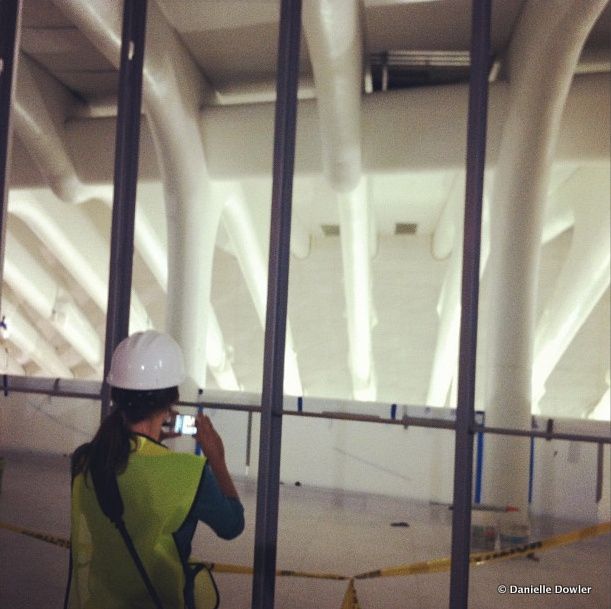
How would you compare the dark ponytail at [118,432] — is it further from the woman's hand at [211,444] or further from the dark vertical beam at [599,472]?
the dark vertical beam at [599,472]

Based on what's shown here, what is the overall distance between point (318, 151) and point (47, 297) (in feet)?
35.0

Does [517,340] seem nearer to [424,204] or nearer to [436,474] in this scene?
[436,474]

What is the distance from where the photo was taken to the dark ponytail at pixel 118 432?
186 cm

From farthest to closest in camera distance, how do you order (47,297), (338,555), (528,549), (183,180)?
(47,297)
(183,180)
(338,555)
(528,549)

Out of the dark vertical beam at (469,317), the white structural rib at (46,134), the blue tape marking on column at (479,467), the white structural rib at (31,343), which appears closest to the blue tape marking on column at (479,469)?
the blue tape marking on column at (479,467)

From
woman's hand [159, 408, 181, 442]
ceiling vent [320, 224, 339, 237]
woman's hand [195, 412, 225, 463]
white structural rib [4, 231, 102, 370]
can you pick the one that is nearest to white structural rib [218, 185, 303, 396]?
ceiling vent [320, 224, 339, 237]

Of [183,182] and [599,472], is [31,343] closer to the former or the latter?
[183,182]

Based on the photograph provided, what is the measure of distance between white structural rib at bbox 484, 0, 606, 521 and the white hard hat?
4651mm

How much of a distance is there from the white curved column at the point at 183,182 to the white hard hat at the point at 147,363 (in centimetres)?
586

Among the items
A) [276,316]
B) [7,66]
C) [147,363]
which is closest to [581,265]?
[276,316]

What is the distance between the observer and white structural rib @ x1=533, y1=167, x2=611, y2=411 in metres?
11.0

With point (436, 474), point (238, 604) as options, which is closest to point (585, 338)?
point (436, 474)

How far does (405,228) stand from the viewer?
17594mm

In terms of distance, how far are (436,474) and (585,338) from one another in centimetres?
1030
